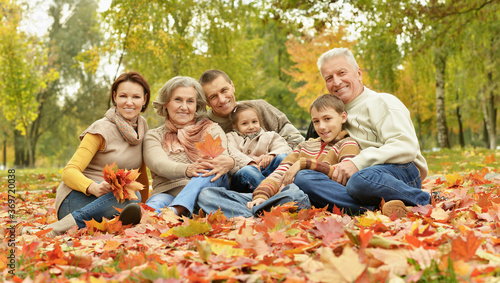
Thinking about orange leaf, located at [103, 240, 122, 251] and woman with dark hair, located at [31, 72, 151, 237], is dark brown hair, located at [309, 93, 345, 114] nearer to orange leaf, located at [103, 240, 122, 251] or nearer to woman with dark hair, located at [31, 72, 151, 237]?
woman with dark hair, located at [31, 72, 151, 237]

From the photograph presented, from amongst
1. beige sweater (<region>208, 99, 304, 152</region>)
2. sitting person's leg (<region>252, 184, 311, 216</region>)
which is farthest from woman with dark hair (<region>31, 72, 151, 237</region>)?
sitting person's leg (<region>252, 184, 311, 216</region>)

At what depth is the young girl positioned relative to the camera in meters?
3.56

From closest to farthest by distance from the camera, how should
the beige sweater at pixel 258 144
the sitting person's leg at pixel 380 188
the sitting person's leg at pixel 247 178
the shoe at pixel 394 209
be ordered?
1. the shoe at pixel 394 209
2. the sitting person's leg at pixel 380 188
3. the sitting person's leg at pixel 247 178
4. the beige sweater at pixel 258 144

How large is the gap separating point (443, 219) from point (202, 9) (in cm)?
1178

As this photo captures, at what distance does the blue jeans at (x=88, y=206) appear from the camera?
10.0ft

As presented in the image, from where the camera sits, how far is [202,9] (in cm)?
1292

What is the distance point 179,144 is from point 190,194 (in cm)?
69

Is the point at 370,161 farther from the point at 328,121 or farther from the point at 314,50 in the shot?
the point at 314,50

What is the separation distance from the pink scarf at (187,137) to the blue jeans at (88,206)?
70cm

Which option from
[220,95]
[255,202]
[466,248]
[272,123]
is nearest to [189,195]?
[255,202]

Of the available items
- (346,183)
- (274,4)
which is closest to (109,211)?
(346,183)

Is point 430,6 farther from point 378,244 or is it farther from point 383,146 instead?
point 378,244

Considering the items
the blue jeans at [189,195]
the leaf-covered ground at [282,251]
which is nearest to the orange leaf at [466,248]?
the leaf-covered ground at [282,251]

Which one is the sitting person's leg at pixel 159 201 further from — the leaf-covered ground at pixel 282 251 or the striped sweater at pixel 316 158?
the striped sweater at pixel 316 158
